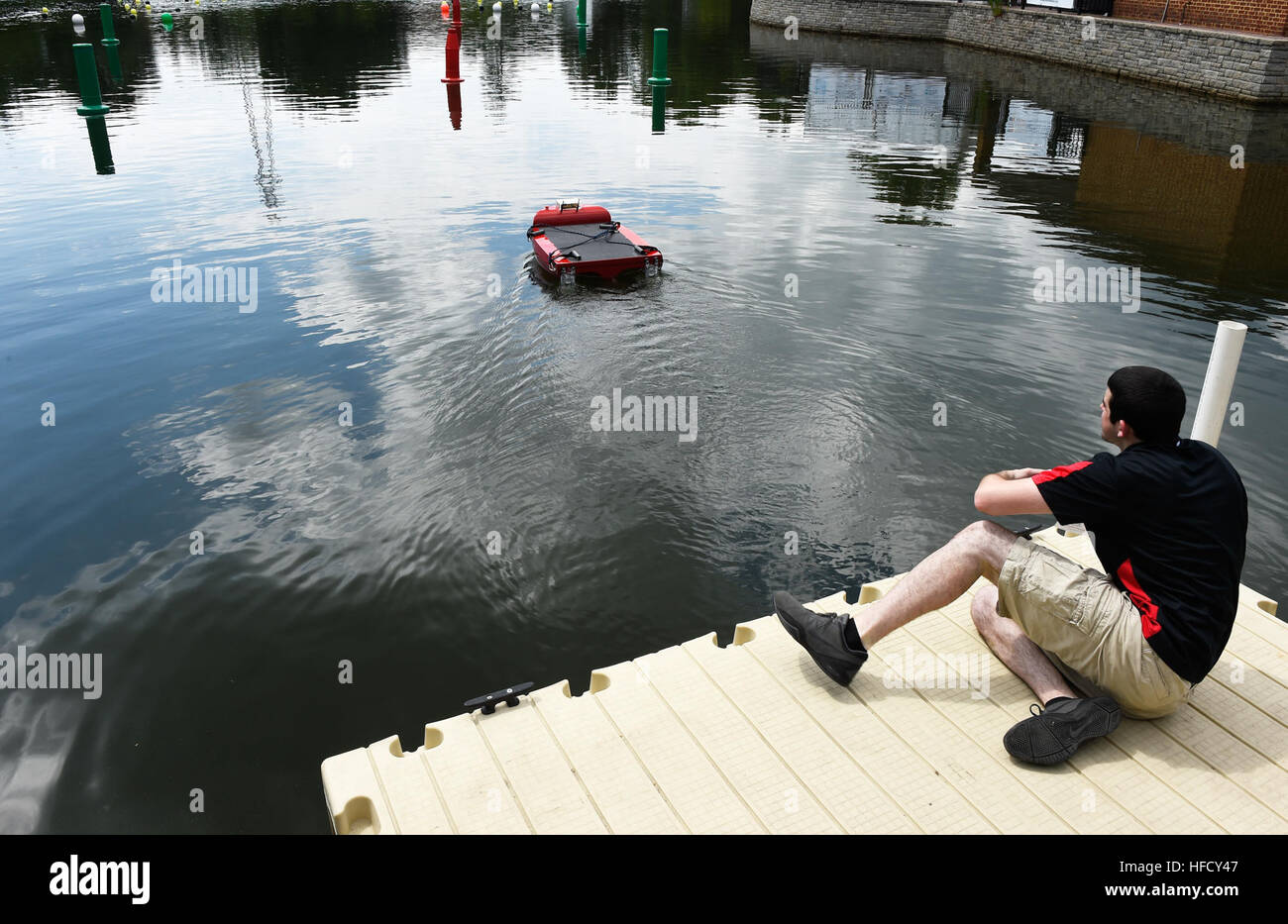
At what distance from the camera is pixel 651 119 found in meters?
25.8

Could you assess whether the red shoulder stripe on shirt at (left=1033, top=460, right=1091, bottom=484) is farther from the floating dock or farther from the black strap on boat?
the black strap on boat

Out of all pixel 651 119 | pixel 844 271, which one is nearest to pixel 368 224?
pixel 844 271

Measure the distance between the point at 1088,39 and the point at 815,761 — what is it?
Result: 36.1 metres

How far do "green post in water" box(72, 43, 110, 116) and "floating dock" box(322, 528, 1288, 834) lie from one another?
986 inches

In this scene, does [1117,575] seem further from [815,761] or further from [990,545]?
[815,761]

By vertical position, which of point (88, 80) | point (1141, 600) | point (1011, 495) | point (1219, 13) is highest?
point (1219, 13)

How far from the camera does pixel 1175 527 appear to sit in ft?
12.8

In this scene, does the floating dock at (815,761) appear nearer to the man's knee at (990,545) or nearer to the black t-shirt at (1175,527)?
the black t-shirt at (1175,527)

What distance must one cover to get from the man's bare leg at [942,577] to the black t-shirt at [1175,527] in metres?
0.44

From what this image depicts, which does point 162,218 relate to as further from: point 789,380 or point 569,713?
point 569,713

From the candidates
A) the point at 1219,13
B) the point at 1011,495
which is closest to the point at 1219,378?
the point at 1011,495

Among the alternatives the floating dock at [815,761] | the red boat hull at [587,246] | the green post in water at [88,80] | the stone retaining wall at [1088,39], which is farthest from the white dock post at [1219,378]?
the green post in water at [88,80]

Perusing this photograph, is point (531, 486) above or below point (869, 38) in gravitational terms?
below
